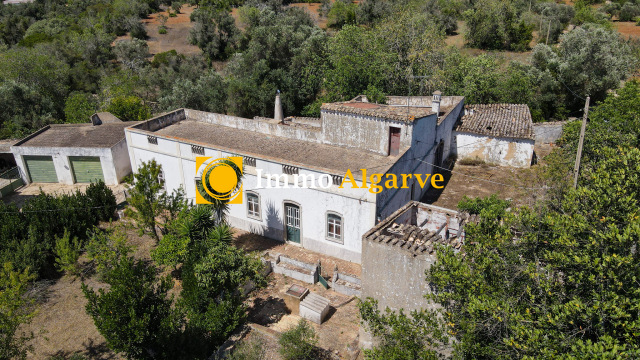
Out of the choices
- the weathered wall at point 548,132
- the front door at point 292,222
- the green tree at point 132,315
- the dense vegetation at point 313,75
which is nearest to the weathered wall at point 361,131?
the front door at point 292,222

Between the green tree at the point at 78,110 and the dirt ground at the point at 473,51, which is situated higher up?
the dirt ground at the point at 473,51

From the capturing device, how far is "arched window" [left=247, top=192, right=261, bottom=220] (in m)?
20.2

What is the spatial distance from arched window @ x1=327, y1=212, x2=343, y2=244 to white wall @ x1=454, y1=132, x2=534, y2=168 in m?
13.2

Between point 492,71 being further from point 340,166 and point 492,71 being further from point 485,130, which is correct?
point 340,166

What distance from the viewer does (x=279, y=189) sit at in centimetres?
1925

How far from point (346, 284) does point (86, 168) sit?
714 inches

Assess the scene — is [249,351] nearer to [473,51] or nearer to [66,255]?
[66,255]

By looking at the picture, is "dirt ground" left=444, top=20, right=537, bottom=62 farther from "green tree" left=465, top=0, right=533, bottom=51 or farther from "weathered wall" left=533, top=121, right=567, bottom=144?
"weathered wall" left=533, top=121, right=567, bottom=144

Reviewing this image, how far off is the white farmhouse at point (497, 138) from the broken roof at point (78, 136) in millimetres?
21228

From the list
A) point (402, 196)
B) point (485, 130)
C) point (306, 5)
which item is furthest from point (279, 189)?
point (306, 5)

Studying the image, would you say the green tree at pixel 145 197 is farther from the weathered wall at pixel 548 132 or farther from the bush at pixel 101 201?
the weathered wall at pixel 548 132

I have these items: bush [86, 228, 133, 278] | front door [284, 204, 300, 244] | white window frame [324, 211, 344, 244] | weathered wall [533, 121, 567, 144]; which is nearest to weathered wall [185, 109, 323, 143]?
front door [284, 204, 300, 244]

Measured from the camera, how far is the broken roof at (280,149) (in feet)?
62.6

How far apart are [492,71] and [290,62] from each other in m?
16.6
